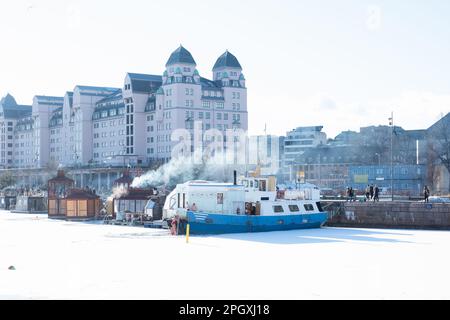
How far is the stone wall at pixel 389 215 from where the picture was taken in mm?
62938

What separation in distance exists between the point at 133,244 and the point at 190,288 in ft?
62.6

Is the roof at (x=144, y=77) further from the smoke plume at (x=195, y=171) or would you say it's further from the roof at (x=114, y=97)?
the smoke plume at (x=195, y=171)

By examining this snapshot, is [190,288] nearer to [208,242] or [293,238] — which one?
[208,242]

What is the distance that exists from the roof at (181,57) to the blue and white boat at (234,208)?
90.1 meters

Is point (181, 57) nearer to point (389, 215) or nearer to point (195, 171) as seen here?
point (195, 171)

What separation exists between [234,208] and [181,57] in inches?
3698

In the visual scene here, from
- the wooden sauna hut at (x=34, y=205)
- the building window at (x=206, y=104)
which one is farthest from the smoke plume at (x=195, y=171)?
the building window at (x=206, y=104)

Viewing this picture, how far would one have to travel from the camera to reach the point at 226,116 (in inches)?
6294

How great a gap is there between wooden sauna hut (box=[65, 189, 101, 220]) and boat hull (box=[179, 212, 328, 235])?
92.5ft

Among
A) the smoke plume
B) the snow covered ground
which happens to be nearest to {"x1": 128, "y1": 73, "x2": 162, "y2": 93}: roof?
the smoke plume

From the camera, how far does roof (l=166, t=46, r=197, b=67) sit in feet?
491

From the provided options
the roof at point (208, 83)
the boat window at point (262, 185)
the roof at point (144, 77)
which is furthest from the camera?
the roof at point (144, 77)

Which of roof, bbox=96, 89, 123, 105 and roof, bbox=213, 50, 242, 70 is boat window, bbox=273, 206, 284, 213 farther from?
roof, bbox=96, 89, 123, 105
